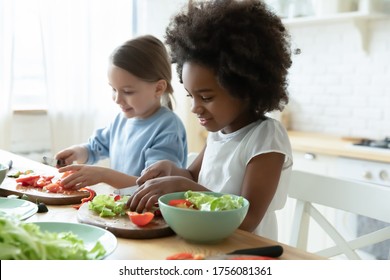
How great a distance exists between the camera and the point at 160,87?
179cm

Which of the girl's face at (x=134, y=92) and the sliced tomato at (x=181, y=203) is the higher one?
the girl's face at (x=134, y=92)

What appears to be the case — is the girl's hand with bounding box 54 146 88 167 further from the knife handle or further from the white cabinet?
the white cabinet

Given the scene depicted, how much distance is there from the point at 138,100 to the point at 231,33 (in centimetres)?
66

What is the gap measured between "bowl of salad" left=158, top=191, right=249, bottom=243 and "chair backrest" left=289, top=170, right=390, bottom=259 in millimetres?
437

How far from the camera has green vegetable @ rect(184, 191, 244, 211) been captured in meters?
0.85

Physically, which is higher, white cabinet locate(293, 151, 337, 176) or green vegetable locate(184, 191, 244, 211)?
green vegetable locate(184, 191, 244, 211)

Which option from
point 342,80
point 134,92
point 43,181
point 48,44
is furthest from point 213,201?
point 342,80

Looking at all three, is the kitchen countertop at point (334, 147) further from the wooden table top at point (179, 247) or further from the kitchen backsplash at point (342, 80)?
the wooden table top at point (179, 247)

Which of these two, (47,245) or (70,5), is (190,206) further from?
(70,5)

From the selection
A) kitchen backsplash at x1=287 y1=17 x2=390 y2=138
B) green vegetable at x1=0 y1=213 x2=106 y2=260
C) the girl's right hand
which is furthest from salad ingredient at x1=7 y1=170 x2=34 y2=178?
kitchen backsplash at x1=287 y1=17 x2=390 y2=138

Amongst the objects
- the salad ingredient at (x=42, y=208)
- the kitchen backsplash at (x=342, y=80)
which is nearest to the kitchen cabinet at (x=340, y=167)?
the kitchen backsplash at (x=342, y=80)

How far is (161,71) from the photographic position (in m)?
1.79

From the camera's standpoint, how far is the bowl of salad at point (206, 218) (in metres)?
0.81

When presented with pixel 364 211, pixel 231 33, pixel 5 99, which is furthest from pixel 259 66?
pixel 5 99
